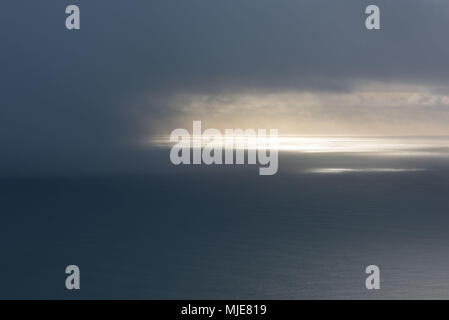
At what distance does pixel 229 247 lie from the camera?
100438 mm

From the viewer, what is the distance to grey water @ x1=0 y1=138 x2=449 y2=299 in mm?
70000

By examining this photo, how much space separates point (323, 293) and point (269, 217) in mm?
69534

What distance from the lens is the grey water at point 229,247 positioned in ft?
230

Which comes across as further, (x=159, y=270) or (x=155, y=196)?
(x=155, y=196)

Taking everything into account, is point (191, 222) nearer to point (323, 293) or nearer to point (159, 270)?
point (159, 270)

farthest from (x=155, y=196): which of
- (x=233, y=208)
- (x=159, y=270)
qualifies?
(x=159, y=270)

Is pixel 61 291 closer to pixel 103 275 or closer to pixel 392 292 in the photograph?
pixel 103 275

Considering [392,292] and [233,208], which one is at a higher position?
[233,208]
